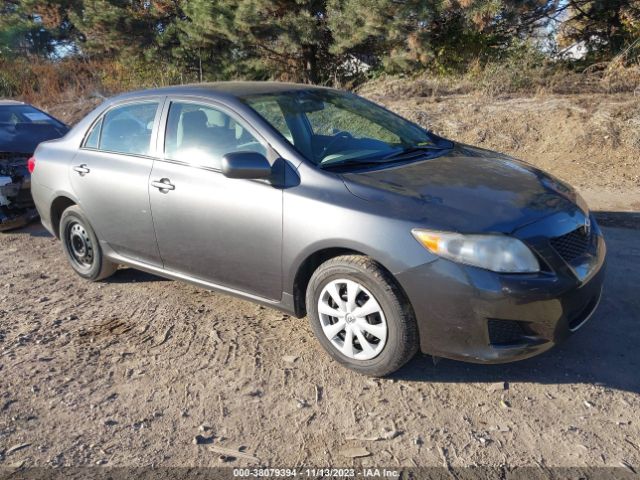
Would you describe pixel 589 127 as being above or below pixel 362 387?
above

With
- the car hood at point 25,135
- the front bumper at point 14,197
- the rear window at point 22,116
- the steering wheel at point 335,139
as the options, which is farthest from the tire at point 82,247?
the rear window at point 22,116

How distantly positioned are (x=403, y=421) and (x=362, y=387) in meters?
0.40

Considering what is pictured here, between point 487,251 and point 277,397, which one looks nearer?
point 487,251

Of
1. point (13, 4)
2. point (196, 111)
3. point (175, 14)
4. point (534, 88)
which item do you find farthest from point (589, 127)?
point (13, 4)

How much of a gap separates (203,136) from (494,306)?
2.41 metres

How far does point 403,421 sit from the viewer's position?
126 inches

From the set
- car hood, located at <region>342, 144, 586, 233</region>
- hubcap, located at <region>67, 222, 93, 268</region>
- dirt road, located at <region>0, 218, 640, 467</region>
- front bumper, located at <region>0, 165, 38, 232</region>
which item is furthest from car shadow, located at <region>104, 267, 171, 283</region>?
car hood, located at <region>342, 144, 586, 233</region>

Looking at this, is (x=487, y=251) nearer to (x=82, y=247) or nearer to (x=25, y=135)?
(x=82, y=247)

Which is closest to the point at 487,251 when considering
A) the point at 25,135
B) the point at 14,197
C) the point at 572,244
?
the point at 572,244

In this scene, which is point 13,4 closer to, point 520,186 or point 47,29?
point 47,29

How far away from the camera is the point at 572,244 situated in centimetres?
349

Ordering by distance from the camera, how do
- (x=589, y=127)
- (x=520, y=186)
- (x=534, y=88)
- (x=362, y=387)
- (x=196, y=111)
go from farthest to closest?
(x=534, y=88) < (x=589, y=127) < (x=196, y=111) < (x=520, y=186) < (x=362, y=387)

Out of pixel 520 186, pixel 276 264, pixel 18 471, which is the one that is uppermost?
pixel 520 186

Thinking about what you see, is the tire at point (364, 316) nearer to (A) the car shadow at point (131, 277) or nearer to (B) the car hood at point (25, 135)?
(A) the car shadow at point (131, 277)
